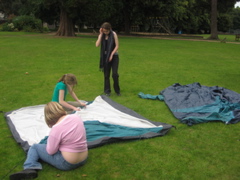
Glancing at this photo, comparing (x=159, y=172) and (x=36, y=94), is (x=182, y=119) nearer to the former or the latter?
(x=159, y=172)

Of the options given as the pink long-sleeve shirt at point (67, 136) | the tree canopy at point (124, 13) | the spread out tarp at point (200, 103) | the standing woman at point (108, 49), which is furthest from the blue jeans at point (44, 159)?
the tree canopy at point (124, 13)

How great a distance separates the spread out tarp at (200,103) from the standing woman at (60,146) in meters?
2.80

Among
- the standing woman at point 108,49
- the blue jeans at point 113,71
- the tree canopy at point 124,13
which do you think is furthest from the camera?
the tree canopy at point 124,13

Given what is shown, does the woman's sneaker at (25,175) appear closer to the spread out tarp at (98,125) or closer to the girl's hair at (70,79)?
the spread out tarp at (98,125)

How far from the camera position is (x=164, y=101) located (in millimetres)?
7281

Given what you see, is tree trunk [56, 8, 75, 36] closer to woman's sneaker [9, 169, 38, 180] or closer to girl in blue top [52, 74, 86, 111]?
girl in blue top [52, 74, 86, 111]

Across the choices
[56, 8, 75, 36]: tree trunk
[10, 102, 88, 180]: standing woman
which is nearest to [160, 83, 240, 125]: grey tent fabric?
[10, 102, 88, 180]: standing woman

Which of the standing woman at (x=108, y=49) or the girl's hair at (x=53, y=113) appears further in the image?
the standing woman at (x=108, y=49)

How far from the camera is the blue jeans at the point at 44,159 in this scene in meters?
Result: 3.77

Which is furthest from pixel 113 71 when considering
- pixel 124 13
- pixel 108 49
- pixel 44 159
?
pixel 124 13

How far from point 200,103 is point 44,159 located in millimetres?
4223

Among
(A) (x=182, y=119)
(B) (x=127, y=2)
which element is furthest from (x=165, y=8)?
(A) (x=182, y=119)

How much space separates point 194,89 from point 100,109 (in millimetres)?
3017

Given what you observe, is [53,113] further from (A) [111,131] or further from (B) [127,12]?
(B) [127,12]
